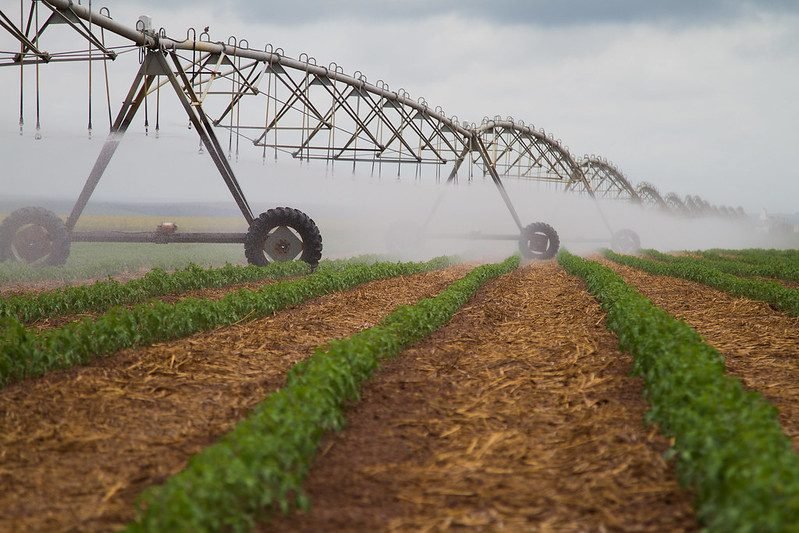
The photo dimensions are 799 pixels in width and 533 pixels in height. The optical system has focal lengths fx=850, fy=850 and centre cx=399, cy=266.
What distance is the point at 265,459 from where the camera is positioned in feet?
16.6

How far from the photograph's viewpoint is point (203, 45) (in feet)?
61.7

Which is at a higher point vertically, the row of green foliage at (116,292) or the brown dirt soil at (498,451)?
the row of green foliage at (116,292)

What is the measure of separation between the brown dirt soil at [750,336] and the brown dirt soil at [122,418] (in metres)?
4.68

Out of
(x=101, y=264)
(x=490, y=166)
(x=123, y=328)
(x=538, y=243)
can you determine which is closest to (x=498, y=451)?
(x=123, y=328)

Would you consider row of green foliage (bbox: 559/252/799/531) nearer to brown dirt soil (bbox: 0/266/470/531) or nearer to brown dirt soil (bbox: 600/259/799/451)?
brown dirt soil (bbox: 600/259/799/451)

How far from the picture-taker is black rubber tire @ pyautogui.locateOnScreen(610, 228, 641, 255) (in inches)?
1960

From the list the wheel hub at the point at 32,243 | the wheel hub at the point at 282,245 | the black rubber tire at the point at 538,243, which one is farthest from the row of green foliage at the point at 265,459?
the black rubber tire at the point at 538,243

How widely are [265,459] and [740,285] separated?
50.7ft

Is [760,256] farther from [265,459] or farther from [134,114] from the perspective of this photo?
[265,459]

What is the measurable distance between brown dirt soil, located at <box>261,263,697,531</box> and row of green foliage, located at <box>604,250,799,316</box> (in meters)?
6.41

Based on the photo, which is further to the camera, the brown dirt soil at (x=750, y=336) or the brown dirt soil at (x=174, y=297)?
the brown dirt soil at (x=174, y=297)

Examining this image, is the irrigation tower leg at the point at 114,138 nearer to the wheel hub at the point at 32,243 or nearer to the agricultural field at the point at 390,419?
the wheel hub at the point at 32,243

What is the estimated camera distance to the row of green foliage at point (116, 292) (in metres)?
12.2

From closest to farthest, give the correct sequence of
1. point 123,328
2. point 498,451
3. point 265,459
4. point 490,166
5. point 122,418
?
point 265,459 < point 498,451 < point 122,418 < point 123,328 < point 490,166
